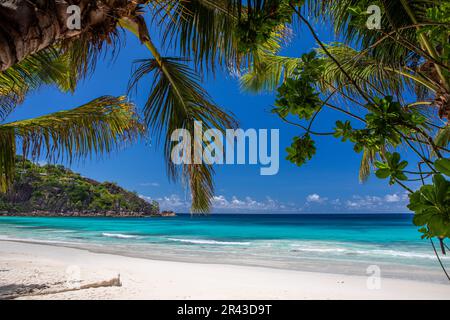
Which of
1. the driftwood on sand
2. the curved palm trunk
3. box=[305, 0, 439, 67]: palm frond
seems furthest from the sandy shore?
box=[305, 0, 439, 67]: palm frond

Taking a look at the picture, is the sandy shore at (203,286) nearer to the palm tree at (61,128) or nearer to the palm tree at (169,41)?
the palm tree at (61,128)

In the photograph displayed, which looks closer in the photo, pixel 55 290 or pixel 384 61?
pixel 384 61

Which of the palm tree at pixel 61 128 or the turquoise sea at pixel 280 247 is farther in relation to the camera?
the turquoise sea at pixel 280 247

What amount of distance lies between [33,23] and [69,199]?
1604 inches

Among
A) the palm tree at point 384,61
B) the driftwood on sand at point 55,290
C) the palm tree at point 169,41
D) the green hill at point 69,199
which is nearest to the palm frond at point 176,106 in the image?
the palm tree at point 169,41

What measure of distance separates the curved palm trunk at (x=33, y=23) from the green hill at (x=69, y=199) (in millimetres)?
26520

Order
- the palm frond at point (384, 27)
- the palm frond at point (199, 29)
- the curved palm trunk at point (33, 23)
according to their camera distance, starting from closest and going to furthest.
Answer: the curved palm trunk at point (33, 23) → the palm frond at point (384, 27) → the palm frond at point (199, 29)

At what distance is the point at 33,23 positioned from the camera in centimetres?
164

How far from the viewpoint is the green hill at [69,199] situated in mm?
29920

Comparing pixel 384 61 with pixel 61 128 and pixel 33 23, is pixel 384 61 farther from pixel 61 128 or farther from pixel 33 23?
pixel 61 128

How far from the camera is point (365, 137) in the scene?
104 cm

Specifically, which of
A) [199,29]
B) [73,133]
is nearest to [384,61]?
[199,29]

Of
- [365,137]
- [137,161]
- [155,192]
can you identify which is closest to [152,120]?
[365,137]
